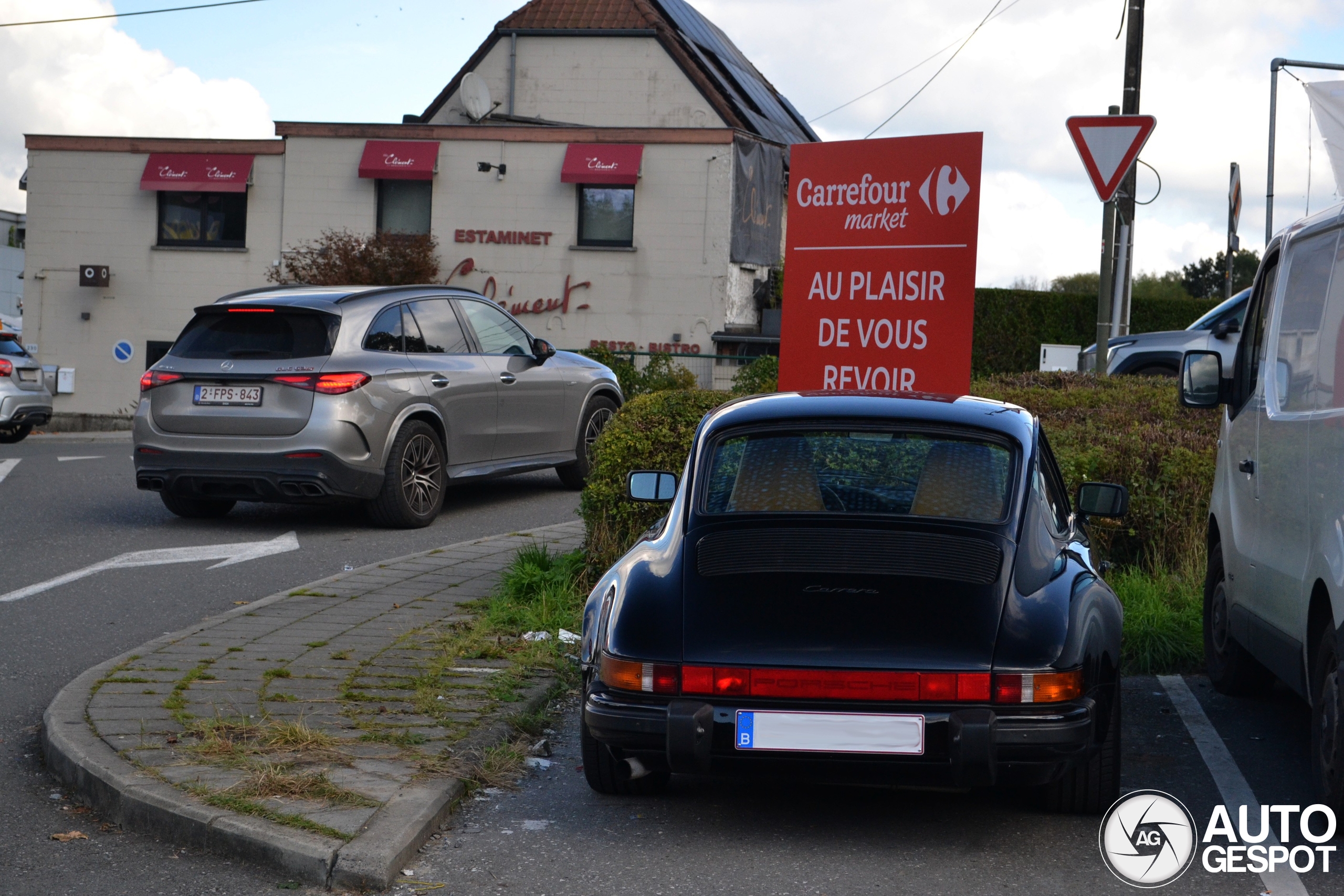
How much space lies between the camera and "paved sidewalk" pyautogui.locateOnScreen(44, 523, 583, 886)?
13.8 ft

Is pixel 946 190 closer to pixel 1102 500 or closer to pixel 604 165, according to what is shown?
pixel 1102 500

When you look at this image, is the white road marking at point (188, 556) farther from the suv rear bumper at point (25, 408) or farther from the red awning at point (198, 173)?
the red awning at point (198, 173)

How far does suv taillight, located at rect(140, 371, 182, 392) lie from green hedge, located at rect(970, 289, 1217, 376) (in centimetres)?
2130

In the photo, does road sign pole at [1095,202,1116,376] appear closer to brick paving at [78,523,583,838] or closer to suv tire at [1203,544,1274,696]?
suv tire at [1203,544,1274,696]

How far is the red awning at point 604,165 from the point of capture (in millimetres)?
29062

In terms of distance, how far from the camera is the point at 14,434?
19.6m

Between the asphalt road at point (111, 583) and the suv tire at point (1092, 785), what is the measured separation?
2.33 m

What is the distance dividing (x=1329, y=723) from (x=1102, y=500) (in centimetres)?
131

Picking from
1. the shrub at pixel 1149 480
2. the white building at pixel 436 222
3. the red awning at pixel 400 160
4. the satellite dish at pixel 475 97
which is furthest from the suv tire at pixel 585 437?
the satellite dish at pixel 475 97

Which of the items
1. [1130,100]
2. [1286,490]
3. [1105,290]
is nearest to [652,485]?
[1286,490]

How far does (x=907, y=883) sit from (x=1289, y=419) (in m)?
2.24

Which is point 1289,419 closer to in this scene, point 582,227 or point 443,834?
point 443,834

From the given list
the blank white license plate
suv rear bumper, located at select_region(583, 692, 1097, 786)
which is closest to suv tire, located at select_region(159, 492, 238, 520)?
suv rear bumper, located at select_region(583, 692, 1097, 786)

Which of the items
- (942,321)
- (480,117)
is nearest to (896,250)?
(942,321)
